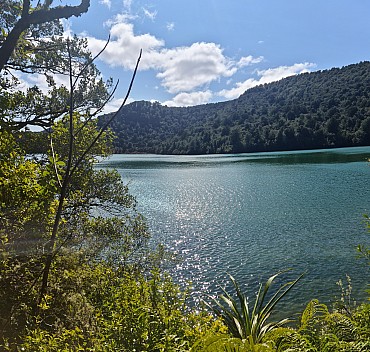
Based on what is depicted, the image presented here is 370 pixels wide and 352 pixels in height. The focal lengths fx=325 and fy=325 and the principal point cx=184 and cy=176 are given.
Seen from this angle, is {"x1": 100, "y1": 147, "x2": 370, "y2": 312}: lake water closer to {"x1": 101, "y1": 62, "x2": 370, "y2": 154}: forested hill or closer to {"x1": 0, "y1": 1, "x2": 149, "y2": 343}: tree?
{"x1": 0, "y1": 1, "x2": 149, "y2": 343}: tree

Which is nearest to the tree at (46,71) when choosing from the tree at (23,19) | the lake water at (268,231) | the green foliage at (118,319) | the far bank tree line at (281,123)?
the tree at (23,19)

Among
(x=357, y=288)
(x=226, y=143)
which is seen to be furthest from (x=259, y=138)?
(x=357, y=288)

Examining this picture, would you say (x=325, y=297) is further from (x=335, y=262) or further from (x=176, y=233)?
(x=176, y=233)

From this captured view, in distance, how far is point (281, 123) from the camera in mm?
140625

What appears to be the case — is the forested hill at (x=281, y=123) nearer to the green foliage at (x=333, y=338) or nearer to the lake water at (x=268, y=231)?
the lake water at (x=268, y=231)

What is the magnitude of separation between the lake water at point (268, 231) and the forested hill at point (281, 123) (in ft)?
261

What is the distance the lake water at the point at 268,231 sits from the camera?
15867mm

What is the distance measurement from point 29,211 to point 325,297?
12387mm

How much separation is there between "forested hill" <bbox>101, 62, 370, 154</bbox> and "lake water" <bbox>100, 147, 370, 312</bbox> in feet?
261

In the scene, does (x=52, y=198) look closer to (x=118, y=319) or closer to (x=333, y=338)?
(x=118, y=319)

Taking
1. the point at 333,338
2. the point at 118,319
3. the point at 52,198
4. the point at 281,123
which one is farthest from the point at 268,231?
the point at 281,123

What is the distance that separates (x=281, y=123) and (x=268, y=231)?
125163mm

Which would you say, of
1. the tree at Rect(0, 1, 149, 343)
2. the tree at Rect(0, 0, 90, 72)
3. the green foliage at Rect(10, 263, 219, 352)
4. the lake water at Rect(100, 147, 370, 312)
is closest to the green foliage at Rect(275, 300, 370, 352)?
the green foliage at Rect(10, 263, 219, 352)

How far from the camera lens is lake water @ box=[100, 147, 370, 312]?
15.9 m
